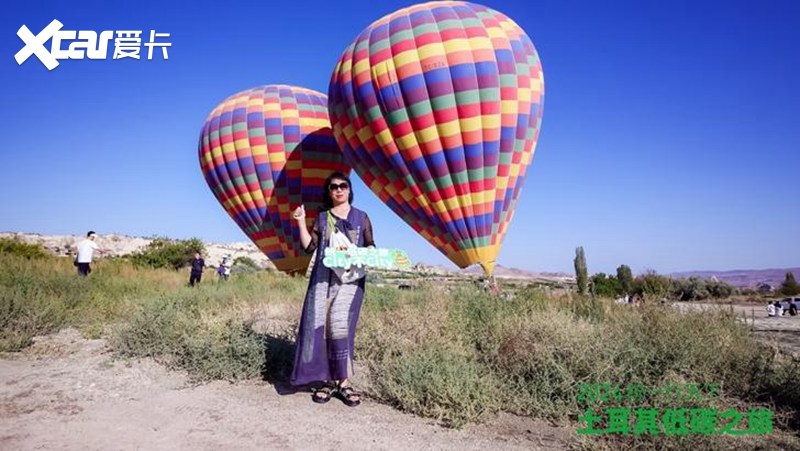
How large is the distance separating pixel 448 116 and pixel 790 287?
1817 inches

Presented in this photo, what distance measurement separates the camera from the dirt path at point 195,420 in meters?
3.40

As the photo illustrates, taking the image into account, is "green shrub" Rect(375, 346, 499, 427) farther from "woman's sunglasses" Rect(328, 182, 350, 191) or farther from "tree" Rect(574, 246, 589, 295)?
"tree" Rect(574, 246, 589, 295)

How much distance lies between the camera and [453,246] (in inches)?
452

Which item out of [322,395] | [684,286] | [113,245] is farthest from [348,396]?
[113,245]

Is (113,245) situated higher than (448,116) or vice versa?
(448,116)

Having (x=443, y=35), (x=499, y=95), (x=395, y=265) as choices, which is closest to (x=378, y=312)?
(x=395, y=265)

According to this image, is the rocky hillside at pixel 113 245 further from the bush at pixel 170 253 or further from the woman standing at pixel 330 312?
the woman standing at pixel 330 312

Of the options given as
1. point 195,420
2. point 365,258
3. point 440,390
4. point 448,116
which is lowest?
point 195,420

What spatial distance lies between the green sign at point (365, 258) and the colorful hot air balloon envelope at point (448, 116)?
23.1ft

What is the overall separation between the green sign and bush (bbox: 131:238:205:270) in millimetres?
28985

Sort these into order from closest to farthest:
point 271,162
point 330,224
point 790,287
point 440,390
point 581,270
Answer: point 440,390
point 330,224
point 271,162
point 581,270
point 790,287

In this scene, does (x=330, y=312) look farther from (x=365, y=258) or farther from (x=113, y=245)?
(x=113, y=245)

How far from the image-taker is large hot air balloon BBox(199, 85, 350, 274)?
13852mm

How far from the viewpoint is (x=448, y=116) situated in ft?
35.1
